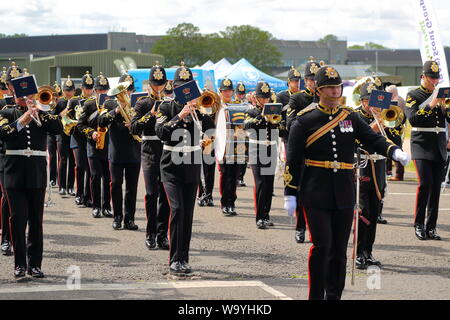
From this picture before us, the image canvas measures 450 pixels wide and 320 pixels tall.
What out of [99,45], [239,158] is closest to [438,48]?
[239,158]

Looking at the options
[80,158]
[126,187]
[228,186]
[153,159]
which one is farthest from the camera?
[80,158]

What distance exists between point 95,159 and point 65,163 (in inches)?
113

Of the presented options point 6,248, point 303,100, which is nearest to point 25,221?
point 6,248

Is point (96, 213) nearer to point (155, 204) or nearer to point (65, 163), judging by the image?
point (155, 204)

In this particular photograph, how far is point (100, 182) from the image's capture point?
13102 millimetres

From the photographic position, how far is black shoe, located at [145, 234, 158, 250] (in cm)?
1000

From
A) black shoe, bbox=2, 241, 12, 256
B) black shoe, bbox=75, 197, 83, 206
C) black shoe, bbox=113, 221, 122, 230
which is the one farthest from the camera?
black shoe, bbox=75, 197, 83, 206

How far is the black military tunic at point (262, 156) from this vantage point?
11812mm

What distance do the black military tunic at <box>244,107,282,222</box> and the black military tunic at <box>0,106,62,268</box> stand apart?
13.5 ft

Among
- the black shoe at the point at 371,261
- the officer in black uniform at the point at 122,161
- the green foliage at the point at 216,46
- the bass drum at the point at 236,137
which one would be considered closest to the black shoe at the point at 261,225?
the bass drum at the point at 236,137

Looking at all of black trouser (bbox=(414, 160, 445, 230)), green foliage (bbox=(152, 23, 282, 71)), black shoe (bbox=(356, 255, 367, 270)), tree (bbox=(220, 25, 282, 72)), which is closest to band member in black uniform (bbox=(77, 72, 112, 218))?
black trouser (bbox=(414, 160, 445, 230))

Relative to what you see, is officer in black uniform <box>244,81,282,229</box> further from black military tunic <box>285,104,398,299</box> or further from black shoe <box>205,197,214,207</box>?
black military tunic <box>285,104,398,299</box>

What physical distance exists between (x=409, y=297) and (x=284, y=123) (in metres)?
4.97
